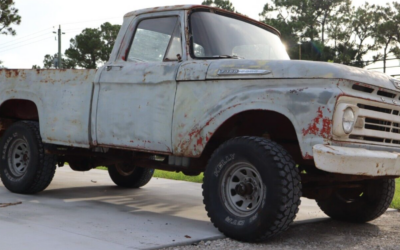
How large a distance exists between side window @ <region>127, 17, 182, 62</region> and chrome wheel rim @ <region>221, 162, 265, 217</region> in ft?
4.29

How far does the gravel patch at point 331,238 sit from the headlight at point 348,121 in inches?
39.1

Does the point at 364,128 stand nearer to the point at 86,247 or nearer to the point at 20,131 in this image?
the point at 86,247

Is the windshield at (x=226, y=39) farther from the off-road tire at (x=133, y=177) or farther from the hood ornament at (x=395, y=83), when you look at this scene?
the off-road tire at (x=133, y=177)

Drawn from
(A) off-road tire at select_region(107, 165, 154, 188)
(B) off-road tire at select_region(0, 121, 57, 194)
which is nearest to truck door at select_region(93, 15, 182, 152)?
(B) off-road tire at select_region(0, 121, 57, 194)

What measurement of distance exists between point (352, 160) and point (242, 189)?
92cm

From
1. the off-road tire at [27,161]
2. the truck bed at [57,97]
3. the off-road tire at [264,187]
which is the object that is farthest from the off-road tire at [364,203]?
the off-road tire at [27,161]

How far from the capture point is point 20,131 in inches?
257

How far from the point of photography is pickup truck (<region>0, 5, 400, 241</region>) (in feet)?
13.8

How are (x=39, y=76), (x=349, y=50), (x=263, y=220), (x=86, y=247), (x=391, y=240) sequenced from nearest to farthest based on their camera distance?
(x=86, y=247)
(x=263, y=220)
(x=391, y=240)
(x=39, y=76)
(x=349, y=50)

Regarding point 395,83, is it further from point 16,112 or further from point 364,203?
point 16,112

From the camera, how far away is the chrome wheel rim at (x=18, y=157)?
659 cm

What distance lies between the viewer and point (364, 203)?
218 inches

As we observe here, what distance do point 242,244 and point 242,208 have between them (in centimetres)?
31

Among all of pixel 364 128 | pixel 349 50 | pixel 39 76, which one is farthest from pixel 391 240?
pixel 349 50
